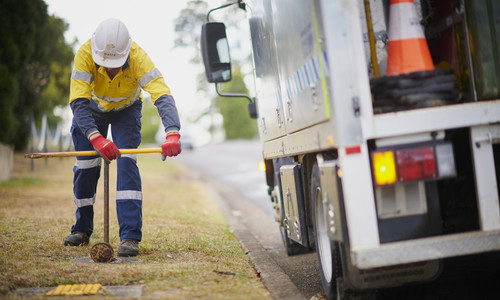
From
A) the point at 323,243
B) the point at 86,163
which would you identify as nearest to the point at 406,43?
the point at 323,243

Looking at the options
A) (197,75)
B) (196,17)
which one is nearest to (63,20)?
(196,17)

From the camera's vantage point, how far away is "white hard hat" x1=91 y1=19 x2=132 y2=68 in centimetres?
457

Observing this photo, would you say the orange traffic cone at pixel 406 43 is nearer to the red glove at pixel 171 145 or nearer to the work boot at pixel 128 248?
the red glove at pixel 171 145

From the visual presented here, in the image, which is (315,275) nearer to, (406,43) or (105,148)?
(105,148)

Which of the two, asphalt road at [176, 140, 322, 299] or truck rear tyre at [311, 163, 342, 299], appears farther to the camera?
asphalt road at [176, 140, 322, 299]

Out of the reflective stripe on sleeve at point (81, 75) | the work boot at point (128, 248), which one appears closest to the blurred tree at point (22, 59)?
the reflective stripe on sleeve at point (81, 75)

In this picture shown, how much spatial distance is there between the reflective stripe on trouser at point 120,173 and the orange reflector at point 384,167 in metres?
2.57

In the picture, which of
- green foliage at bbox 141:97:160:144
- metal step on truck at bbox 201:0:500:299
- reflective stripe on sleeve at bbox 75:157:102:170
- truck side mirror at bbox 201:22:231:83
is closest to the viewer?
metal step on truck at bbox 201:0:500:299

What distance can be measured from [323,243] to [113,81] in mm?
2300

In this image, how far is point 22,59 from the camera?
42.4 feet

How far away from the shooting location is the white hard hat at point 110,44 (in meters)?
4.57

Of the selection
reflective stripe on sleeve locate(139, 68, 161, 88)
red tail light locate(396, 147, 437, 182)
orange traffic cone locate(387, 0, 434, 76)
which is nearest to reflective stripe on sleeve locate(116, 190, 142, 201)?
reflective stripe on sleeve locate(139, 68, 161, 88)

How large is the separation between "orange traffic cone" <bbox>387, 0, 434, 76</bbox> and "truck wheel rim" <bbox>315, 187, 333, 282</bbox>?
3.03 ft

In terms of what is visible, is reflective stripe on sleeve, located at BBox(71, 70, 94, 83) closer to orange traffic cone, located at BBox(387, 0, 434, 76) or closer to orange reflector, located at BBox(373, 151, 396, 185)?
orange traffic cone, located at BBox(387, 0, 434, 76)
